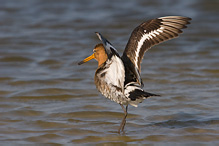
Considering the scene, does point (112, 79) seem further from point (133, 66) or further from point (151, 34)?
point (151, 34)

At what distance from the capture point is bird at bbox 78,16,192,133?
243 inches

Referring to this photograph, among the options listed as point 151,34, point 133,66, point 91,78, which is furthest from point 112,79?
point 91,78

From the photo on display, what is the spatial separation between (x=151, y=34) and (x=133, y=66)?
641mm

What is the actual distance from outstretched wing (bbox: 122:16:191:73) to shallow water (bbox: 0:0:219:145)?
1245mm

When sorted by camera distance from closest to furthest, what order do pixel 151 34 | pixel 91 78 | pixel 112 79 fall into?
pixel 112 79
pixel 151 34
pixel 91 78

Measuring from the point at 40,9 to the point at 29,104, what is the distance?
913 cm

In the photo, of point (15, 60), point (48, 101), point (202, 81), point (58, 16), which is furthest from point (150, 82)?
point (58, 16)

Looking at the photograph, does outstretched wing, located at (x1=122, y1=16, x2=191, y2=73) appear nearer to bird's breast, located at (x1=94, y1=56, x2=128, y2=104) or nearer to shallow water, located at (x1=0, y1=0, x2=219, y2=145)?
bird's breast, located at (x1=94, y1=56, x2=128, y2=104)

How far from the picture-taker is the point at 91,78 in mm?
9562

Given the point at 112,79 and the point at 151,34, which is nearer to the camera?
the point at 112,79

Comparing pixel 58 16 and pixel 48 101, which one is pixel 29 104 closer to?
pixel 48 101

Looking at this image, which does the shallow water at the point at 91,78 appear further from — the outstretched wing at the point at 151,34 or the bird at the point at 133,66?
the outstretched wing at the point at 151,34

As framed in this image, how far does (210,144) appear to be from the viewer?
590 cm

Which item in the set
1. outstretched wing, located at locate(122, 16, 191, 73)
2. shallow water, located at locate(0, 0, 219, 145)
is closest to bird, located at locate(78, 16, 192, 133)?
outstretched wing, located at locate(122, 16, 191, 73)
